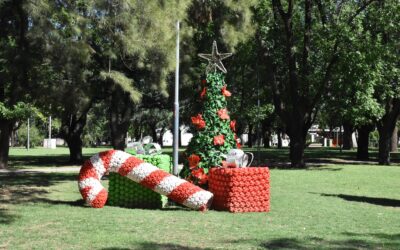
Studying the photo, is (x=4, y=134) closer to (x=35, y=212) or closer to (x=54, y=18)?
(x=54, y=18)

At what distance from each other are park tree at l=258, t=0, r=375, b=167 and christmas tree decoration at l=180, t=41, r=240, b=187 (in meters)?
14.7

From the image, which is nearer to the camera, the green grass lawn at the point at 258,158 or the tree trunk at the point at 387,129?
the green grass lawn at the point at 258,158

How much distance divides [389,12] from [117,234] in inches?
909

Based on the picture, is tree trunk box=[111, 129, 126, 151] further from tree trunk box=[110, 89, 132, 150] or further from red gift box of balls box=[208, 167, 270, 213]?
red gift box of balls box=[208, 167, 270, 213]

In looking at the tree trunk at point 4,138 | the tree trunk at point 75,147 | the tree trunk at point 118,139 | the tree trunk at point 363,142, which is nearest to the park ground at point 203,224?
the tree trunk at point 4,138

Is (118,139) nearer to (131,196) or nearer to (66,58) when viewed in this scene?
(66,58)

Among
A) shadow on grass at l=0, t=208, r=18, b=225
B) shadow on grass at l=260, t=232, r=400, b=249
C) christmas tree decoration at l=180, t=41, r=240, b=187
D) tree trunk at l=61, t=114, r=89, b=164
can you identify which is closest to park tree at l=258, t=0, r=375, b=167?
tree trunk at l=61, t=114, r=89, b=164

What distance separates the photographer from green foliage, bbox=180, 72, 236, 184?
40.0 ft

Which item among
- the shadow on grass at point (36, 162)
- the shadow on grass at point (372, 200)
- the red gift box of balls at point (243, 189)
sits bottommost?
the shadow on grass at point (372, 200)

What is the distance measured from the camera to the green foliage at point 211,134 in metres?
12.2

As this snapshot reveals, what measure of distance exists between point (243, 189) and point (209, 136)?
1.83m

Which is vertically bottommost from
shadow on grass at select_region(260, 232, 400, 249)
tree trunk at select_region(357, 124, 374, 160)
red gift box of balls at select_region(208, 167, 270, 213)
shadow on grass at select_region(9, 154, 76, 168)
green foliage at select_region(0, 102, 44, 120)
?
shadow on grass at select_region(260, 232, 400, 249)

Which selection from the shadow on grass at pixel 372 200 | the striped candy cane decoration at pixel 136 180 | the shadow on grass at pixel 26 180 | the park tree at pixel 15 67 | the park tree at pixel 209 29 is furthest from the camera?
the park tree at pixel 209 29

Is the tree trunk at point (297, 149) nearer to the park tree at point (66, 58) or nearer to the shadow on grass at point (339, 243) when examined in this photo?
the park tree at point (66, 58)
